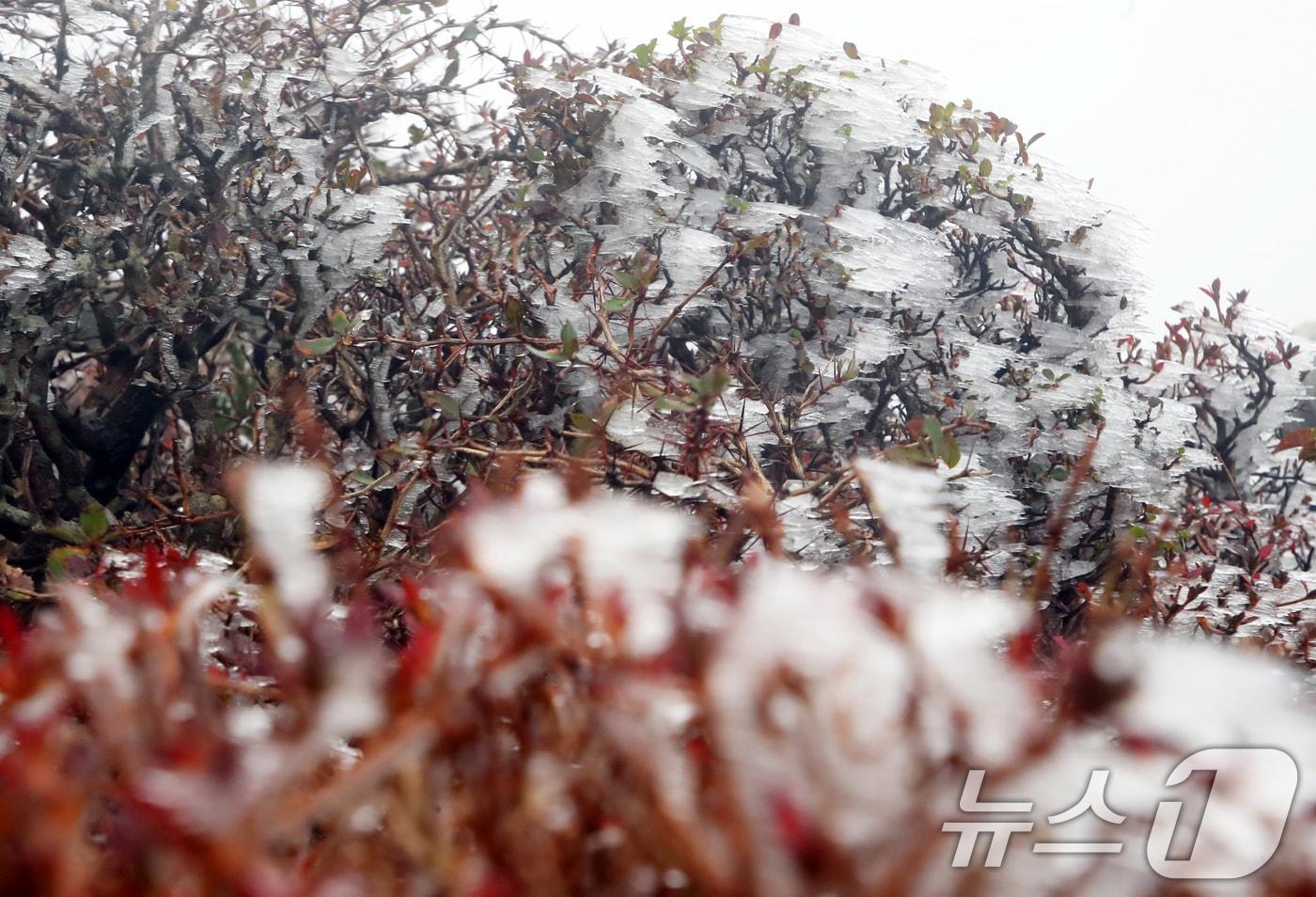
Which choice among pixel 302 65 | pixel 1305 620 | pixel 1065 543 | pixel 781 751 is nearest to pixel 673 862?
pixel 781 751

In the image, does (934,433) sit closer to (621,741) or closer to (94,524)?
(621,741)

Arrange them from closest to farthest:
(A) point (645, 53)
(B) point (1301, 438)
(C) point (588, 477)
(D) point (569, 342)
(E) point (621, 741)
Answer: (E) point (621, 741)
(C) point (588, 477)
(D) point (569, 342)
(B) point (1301, 438)
(A) point (645, 53)

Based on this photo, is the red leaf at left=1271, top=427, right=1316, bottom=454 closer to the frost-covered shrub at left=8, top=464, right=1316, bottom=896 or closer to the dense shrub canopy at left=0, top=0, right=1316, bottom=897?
the dense shrub canopy at left=0, top=0, right=1316, bottom=897

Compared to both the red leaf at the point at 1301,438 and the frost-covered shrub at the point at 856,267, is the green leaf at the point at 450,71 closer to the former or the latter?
the frost-covered shrub at the point at 856,267

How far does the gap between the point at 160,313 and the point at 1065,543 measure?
2781 millimetres

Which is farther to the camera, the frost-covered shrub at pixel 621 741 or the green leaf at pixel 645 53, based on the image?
A: the green leaf at pixel 645 53

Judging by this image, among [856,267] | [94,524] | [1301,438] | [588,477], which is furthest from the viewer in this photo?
[856,267]

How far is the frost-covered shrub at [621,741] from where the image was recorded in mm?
573

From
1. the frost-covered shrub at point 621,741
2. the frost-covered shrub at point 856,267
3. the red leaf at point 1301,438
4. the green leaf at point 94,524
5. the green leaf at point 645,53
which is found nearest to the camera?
the frost-covered shrub at point 621,741

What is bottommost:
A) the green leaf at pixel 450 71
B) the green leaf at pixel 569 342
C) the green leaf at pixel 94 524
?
the green leaf at pixel 94 524

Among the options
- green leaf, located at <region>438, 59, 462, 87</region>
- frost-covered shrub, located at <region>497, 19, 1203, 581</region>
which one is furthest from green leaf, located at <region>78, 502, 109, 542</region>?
green leaf, located at <region>438, 59, 462, 87</region>

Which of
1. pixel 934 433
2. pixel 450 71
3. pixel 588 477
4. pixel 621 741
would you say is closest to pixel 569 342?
pixel 934 433

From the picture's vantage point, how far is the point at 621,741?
632 millimetres

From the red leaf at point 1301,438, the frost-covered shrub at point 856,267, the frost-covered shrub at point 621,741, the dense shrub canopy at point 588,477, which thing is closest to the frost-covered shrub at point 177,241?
the dense shrub canopy at point 588,477
